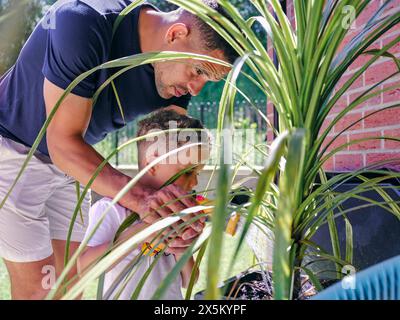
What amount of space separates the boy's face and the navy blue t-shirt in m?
0.18

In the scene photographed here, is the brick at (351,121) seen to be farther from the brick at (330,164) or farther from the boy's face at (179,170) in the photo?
the boy's face at (179,170)

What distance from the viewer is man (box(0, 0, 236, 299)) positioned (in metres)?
1.15

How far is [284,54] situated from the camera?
0.79m

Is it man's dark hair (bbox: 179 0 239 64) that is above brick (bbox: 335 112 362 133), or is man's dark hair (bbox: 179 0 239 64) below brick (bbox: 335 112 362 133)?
below

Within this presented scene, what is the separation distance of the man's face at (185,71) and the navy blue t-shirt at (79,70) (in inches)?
3.4

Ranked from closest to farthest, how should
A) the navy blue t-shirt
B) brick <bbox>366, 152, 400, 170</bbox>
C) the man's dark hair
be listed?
the navy blue t-shirt
the man's dark hair
brick <bbox>366, 152, 400, 170</bbox>

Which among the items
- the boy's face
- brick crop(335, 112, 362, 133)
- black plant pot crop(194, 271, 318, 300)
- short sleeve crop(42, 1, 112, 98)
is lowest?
black plant pot crop(194, 271, 318, 300)

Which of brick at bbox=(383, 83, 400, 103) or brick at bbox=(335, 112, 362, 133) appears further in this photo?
brick at bbox=(335, 112, 362, 133)

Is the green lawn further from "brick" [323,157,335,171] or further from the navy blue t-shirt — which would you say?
the navy blue t-shirt

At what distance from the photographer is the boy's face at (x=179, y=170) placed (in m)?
1.51

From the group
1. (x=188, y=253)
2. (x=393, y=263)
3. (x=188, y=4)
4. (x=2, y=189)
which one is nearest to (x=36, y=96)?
(x=2, y=189)

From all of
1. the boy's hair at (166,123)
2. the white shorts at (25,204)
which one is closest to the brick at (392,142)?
the boy's hair at (166,123)

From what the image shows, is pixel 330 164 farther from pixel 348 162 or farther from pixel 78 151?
pixel 78 151

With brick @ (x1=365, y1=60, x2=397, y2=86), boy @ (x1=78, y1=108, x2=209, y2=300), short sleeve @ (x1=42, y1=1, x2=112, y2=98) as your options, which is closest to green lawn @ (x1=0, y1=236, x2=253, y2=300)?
boy @ (x1=78, y1=108, x2=209, y2=300)
